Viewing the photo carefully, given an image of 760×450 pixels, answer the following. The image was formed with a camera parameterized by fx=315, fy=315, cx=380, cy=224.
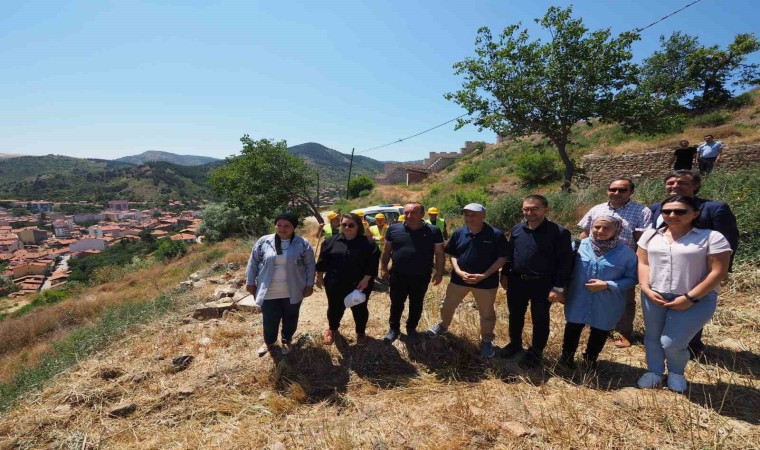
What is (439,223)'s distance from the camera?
567 cm

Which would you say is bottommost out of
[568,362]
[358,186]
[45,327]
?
[45,327]

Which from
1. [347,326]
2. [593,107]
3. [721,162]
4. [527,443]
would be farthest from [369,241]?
[721,162]

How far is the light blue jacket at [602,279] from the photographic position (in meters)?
2.48

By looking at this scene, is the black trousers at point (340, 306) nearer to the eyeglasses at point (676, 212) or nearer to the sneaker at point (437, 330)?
the sneaker at point (437, 330)

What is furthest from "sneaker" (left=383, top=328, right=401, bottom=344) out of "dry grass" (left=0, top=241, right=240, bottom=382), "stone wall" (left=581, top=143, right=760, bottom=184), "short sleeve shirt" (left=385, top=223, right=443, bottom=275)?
"stone wall" (left=581, top=143, right=760, bottom=184)

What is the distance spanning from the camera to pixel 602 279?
252 cm

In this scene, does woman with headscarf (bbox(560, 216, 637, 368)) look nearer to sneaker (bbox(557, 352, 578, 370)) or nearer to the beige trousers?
sneaker (bbox(557, 352, 578, 370))

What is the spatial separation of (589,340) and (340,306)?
239cm

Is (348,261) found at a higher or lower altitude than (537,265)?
lower

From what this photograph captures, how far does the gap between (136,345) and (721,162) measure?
15414mm

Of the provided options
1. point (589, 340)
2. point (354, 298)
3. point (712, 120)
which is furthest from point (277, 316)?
point (712, 120)

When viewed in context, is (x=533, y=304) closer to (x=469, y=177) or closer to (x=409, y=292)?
(x=409, y=292)

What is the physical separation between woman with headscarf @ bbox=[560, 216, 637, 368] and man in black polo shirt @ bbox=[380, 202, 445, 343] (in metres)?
1.22

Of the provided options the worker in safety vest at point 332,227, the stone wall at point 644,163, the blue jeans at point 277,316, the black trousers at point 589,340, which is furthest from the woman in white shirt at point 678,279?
the stone wall at point 644,163
